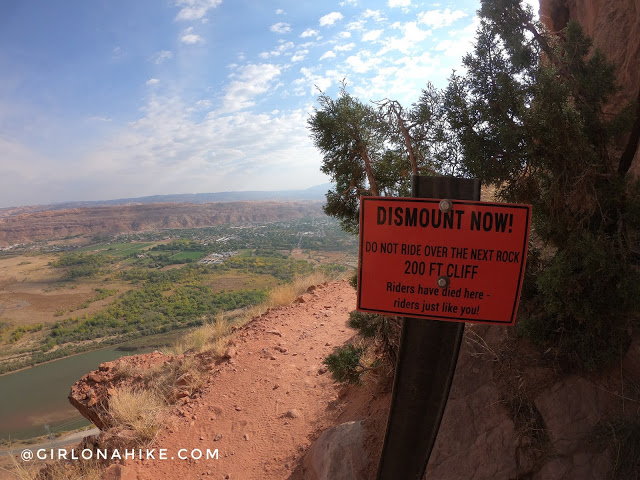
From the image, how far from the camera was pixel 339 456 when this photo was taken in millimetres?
3453

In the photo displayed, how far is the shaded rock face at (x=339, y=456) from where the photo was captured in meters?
3.29

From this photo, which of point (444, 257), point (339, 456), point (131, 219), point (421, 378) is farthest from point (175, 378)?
point (131, 219)

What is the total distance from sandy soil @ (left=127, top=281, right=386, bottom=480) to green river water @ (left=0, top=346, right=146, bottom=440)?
16.8 meters

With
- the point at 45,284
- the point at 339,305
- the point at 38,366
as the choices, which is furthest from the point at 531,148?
the point at 45,284

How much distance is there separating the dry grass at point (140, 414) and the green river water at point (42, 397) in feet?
52.6

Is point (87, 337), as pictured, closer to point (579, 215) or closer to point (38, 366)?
point (38, 366)

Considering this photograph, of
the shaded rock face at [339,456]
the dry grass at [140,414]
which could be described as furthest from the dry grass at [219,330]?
the shaded rock face at [339,456]

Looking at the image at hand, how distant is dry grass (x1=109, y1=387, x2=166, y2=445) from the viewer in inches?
201

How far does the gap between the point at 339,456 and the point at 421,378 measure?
2.24 meters

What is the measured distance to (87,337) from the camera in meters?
32.5

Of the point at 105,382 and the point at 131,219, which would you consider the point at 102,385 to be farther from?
the point at 131,219

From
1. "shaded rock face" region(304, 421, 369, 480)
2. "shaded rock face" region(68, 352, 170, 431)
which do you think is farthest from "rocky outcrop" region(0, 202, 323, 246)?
"shaded rock face" region(304, 421, 369, 480)

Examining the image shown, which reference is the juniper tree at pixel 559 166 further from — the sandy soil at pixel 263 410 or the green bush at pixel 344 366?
the sandy soil at pixel 263 410

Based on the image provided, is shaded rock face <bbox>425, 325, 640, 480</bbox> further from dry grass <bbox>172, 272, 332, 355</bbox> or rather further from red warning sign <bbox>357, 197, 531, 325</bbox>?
dry grass <bbox>172, 272, 332, 355</bbox>
